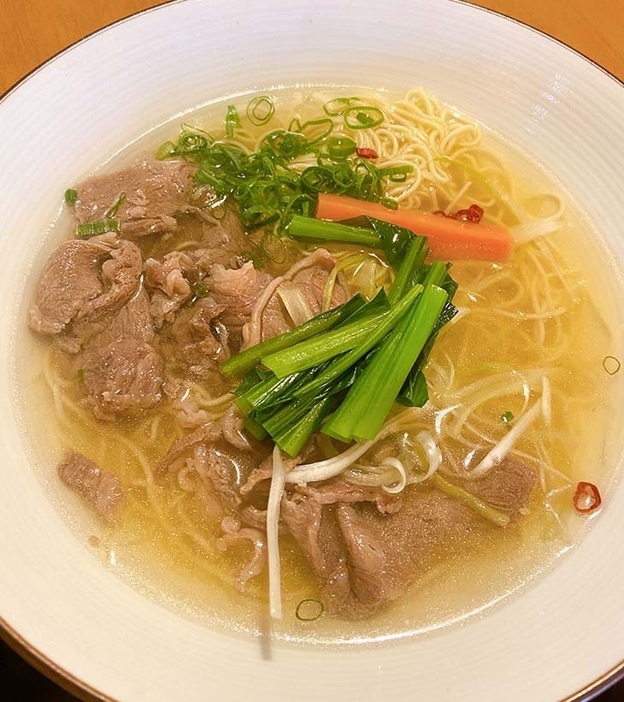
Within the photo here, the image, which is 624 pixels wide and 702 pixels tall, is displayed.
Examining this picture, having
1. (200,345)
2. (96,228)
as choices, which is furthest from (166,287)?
(96,228)

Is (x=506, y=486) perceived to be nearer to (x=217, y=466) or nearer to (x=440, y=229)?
(x=217, y=466)

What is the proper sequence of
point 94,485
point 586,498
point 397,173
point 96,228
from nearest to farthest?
point 94,485 → point 586,498 → point 96,228 → point 397,173

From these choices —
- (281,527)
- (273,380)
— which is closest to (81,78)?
(273,380)

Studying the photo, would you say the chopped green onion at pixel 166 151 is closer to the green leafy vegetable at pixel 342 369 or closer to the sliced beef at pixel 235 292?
the sliced beef at pixel 235 292

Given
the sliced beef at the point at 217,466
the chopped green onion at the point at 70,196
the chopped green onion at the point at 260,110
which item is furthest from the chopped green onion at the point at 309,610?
the chopped green onion at the point at 260,110

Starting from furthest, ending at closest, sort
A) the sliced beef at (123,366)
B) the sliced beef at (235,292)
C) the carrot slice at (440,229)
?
the carrot slice at (440,229), the sliced beef at (235,292), the sliced beef at (123,366)

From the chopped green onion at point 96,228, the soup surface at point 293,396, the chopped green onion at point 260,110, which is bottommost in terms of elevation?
the soup surface at point 293,396
